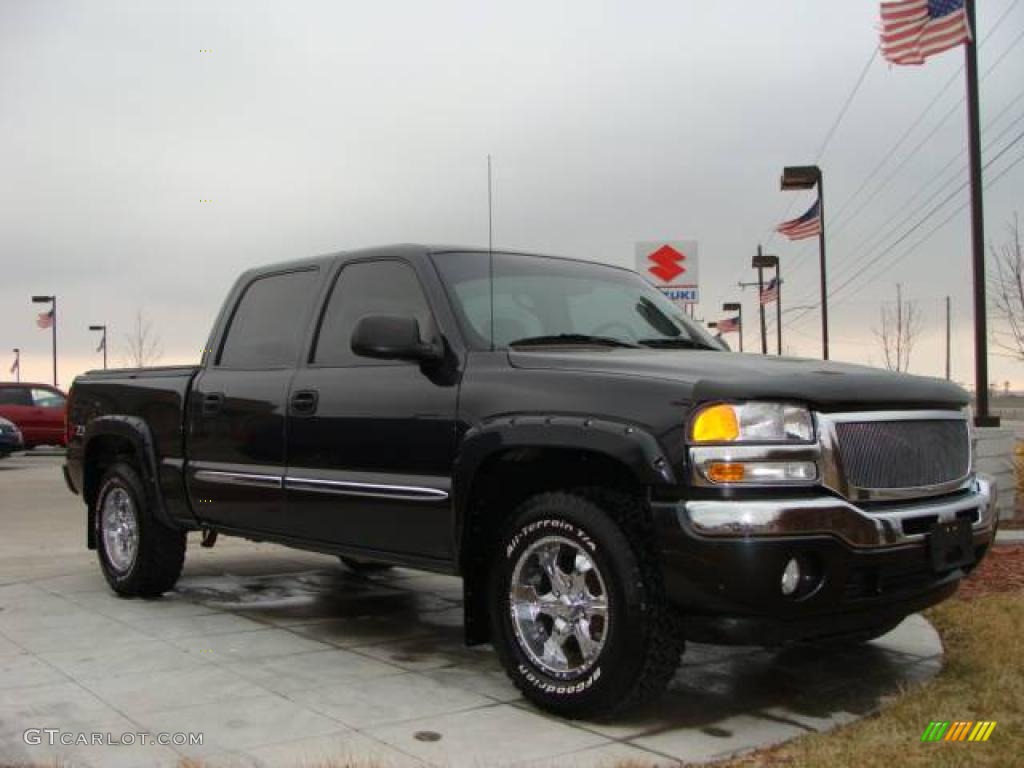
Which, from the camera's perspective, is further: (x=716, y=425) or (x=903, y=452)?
(x=903, y=452)

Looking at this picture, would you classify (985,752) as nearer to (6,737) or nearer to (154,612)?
(6,737)

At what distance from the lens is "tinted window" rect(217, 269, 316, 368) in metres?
5.79

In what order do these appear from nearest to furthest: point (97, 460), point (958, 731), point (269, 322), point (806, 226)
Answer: point (958, 731)
point (269, 322)
point (97, 460)
point (806, 226)

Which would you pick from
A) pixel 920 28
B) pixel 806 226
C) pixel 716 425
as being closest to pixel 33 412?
pixel 806 226

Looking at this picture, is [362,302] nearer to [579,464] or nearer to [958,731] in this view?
[579,464]

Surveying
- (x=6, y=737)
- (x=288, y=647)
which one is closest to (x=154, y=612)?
(x=288, y=647)

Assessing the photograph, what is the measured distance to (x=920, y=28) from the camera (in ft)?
39.9

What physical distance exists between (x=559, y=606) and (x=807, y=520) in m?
1.06

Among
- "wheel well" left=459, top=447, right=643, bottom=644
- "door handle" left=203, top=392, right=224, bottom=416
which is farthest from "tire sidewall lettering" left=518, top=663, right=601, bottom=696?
"door handle" left=203, top=392, right=224, bottom=416

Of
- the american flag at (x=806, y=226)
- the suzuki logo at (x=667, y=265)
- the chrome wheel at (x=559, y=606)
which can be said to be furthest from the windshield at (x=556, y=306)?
the american flag at (x=806, y=226)

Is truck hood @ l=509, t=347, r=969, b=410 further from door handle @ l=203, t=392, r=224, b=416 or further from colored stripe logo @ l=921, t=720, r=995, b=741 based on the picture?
door handle @ l=203, t=392, r=224, b=416

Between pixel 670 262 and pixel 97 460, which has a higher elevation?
pixel 670 262

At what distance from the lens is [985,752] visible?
3664 millimetres

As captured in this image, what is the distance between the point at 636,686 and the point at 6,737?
7.78 feet
